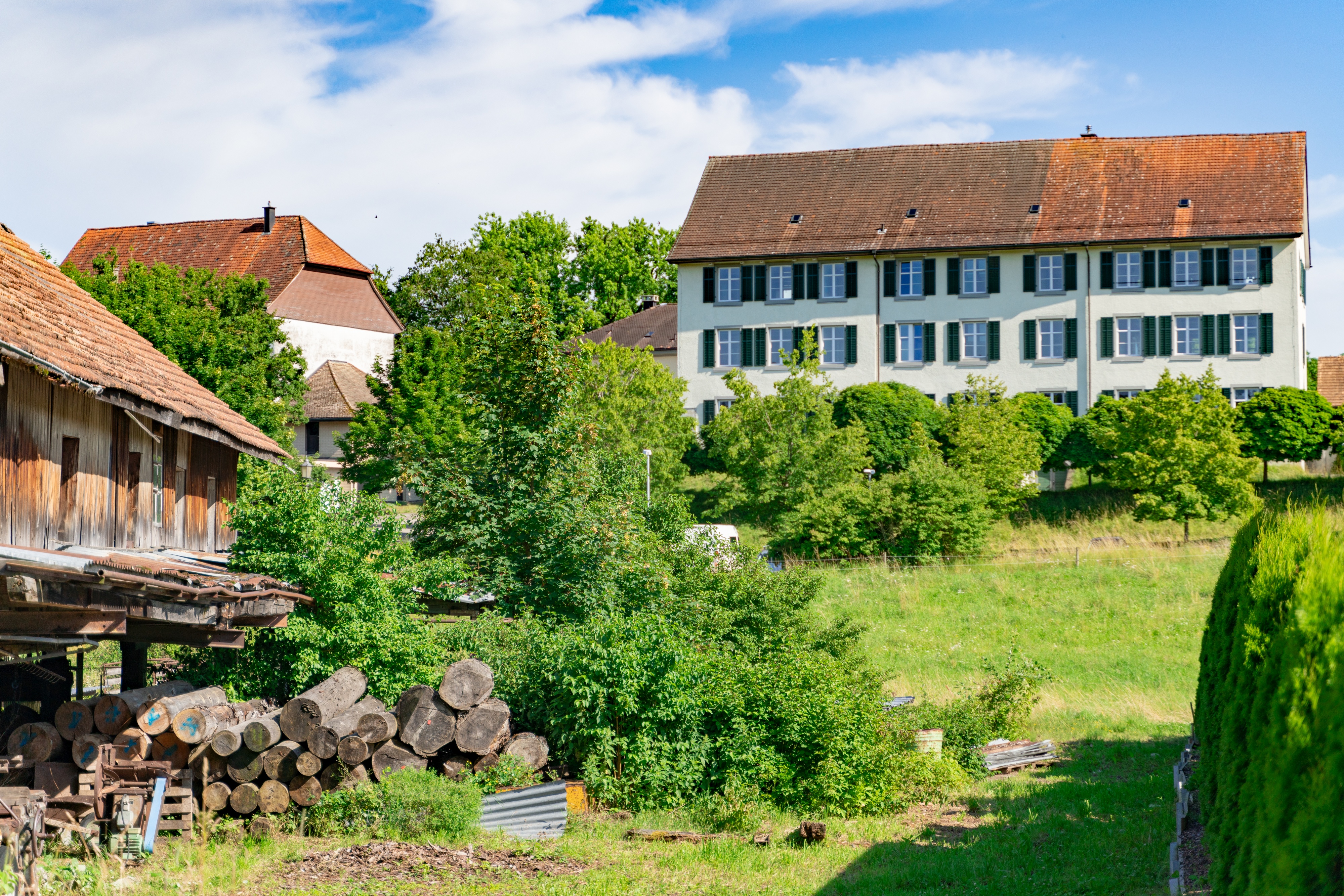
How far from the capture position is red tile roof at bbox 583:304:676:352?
7231 cm

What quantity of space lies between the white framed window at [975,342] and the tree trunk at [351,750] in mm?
44345

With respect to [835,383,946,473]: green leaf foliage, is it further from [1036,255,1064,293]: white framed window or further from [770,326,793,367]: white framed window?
[1036,255,1064,293]: white framed window

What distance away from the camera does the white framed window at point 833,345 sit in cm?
5612

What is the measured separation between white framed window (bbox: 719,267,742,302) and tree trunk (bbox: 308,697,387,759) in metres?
44.4

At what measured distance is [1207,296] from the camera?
53.1 metres

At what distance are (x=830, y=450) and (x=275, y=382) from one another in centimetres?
1876

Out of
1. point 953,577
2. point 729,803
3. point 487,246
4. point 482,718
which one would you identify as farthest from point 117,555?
point 487,246

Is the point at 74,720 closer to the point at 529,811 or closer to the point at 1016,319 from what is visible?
the point at 529,811

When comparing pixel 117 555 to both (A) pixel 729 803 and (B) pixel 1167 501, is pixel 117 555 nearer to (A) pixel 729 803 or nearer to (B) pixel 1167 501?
(A) pixel 729 803

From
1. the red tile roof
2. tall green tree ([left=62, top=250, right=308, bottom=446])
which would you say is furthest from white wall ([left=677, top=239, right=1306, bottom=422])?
tall green tree ([left=62, top=250, right=308, bottom=446])

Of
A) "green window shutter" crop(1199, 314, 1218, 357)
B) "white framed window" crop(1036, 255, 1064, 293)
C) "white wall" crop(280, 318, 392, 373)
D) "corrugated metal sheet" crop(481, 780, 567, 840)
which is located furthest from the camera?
"white wall" crop(280, 318, 392, 373)

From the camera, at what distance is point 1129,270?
5369cm

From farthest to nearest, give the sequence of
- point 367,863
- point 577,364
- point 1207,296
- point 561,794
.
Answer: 1. point 1207,296
2. point 577,364
3. point 561,794
4. point 367,863

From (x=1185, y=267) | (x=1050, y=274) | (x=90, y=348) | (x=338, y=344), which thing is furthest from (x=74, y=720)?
(x=338, y=344)
